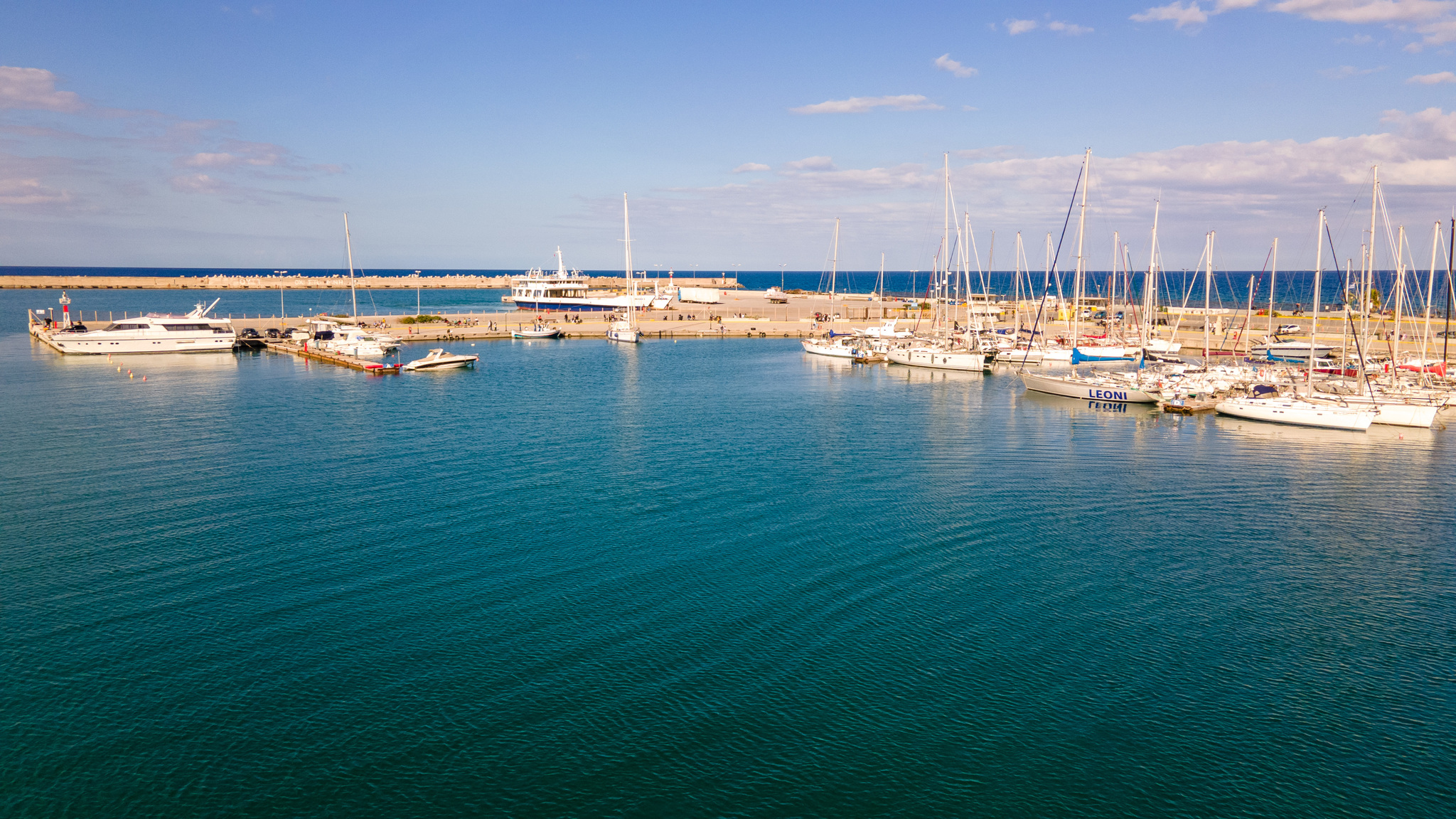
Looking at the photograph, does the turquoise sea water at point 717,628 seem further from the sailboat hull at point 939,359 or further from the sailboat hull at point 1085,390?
the sailboat hull at point 939,359

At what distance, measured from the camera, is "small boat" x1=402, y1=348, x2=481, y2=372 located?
72.6 meters

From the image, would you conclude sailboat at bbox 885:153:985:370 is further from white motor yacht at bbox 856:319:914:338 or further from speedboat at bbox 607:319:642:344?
speedboat at bbox 607:319:642:344

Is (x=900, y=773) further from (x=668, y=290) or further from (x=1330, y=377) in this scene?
(x=668, y=290)

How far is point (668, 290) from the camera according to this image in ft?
497

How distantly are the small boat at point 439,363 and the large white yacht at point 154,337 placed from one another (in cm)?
2106

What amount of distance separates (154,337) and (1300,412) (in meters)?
94.0

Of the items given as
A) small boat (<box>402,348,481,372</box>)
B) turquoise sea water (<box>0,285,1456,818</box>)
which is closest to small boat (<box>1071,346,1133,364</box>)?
turquoise sea water (<box>0,285,1456,818</box>)

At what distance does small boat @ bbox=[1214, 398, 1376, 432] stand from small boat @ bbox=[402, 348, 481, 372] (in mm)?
57912

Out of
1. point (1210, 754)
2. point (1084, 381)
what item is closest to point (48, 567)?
point (1210, 754)

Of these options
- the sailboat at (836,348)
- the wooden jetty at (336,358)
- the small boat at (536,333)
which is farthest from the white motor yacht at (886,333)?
the wooden jetty at (336,358)

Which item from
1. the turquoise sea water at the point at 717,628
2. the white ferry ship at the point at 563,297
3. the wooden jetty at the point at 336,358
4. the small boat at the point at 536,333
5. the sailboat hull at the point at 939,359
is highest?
the white ferry ship at the point at 563,297

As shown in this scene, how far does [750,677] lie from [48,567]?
71.2 feet

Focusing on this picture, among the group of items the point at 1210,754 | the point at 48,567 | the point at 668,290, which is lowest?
the point at 1210,754

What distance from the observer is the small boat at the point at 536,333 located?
333 ft
